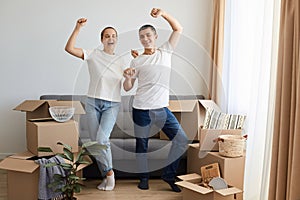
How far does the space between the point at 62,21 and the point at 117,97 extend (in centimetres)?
150

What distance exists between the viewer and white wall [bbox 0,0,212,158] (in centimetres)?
450

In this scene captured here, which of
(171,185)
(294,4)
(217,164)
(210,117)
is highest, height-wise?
(294,4)

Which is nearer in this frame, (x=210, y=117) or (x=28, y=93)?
(x=210, y=117)

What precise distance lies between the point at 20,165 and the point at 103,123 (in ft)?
2.52

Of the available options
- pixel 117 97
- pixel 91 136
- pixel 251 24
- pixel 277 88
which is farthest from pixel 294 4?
pixel 91 136

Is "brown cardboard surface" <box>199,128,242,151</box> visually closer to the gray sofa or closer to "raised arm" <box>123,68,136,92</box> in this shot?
the gray sofa

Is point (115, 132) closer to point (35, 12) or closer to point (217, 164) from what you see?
point (217, 164)

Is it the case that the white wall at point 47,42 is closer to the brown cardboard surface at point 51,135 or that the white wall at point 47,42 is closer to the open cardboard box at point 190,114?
the open cardboard box at point 190,114

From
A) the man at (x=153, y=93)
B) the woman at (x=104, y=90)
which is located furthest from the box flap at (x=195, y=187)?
the woman at (x=104, y=90)

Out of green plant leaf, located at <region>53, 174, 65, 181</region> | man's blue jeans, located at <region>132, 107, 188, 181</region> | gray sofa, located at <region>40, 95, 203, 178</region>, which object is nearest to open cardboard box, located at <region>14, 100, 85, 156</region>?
gray sofa, located at <region>40, 95, 203, 178</region>

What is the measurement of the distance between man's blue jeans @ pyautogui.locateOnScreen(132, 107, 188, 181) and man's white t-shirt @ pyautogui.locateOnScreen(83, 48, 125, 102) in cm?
26

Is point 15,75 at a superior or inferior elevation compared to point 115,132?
superior

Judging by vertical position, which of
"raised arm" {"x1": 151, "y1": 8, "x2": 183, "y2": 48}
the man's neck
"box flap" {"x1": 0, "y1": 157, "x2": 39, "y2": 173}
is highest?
"raised arm" {"x1": 151, "y1": 8, "x2": 183, "y2": 48}

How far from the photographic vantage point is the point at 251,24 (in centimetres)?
349
